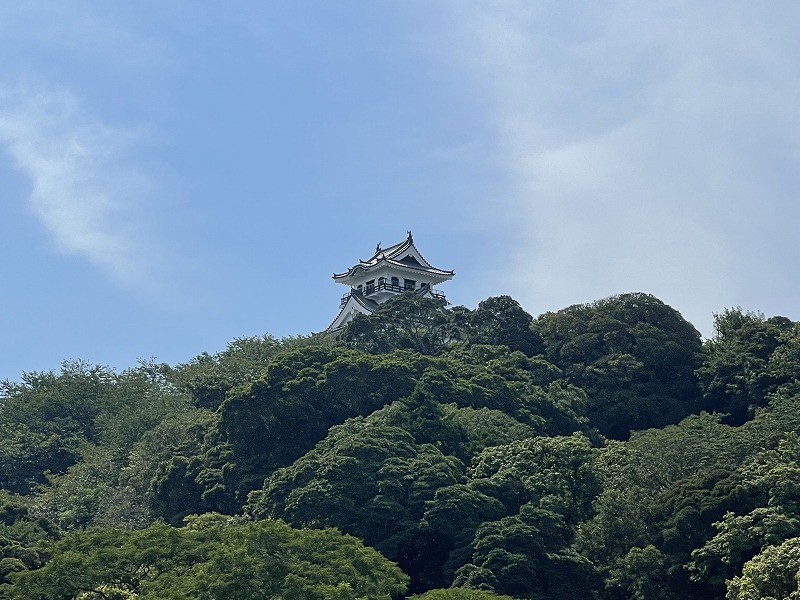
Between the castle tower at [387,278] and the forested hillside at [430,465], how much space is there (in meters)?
6.95

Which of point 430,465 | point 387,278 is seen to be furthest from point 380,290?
point 430,465

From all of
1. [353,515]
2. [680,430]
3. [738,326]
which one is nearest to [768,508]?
[680,430]

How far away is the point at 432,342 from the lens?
52938 millimetres

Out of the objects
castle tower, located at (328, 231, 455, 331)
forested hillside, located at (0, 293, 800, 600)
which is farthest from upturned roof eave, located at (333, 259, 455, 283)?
forested hillside, located at (0, 293, 800, 600)

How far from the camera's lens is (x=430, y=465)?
1505 inches

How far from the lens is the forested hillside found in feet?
105

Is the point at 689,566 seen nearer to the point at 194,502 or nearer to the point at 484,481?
the point at 484,481

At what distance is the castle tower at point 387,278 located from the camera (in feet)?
204

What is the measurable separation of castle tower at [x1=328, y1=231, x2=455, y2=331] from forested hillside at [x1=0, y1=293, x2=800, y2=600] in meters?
6.95

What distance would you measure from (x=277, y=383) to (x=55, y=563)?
41.0ft

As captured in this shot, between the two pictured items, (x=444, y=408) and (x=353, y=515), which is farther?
(x=444, y=408)

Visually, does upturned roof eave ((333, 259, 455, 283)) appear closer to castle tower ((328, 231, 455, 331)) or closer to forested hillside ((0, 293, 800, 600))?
castle tower ((328, 231, 455, 331))

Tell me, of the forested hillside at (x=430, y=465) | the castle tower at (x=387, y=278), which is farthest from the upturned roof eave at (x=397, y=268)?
the forested hillside at (x=430, y=465)

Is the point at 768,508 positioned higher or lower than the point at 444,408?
lower
